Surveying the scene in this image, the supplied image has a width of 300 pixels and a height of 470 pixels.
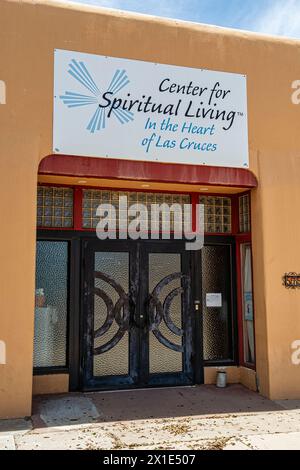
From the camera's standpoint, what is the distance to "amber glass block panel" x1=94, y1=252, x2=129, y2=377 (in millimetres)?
7418

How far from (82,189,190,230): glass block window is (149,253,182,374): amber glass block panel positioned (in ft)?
1.89

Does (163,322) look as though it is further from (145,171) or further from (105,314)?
(145,171)

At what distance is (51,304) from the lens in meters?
7.40

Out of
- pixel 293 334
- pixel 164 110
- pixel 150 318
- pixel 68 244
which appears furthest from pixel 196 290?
pixel 164 110

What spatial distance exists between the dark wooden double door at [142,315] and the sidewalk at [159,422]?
1.10 feet

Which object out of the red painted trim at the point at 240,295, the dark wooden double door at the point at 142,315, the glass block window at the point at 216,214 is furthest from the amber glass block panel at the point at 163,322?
the red painted trim at the point at 240,295

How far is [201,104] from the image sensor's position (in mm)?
7258

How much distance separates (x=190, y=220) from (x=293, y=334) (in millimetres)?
2394

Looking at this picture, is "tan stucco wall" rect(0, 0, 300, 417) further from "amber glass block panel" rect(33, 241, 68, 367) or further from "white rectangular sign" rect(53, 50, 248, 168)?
"amber glass block panel" rect(33, 241, 68, 367)

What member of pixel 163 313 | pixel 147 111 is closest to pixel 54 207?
pixel 147 111

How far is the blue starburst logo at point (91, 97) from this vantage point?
6703 mm

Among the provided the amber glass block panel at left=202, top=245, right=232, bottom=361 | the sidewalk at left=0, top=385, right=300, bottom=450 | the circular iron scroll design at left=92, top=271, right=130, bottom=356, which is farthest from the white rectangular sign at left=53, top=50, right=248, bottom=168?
the sidewalk at left=0, top=385, right=300, bottom=450

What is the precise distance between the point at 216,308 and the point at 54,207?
315 centimetres

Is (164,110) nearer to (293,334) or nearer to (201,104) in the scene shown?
(201,104)
